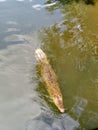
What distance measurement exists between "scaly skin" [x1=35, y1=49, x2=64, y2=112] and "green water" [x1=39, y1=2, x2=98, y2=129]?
0.67 ft

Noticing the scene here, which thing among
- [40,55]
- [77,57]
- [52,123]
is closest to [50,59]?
[40,55]

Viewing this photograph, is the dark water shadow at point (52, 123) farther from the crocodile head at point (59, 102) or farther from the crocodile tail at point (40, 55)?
the crocodile tail at point (40, 55)

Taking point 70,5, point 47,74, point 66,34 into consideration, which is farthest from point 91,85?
point 70,5

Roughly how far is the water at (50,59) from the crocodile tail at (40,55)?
0.20m

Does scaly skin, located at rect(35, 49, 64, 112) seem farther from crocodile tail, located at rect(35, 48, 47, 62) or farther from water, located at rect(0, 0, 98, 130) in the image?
water, located at rect(0, 0, 98, 130)

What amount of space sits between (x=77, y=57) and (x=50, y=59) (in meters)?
0.95

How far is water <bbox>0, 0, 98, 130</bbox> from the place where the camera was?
7465mm

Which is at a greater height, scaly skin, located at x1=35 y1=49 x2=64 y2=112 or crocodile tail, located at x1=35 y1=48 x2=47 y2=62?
crocodile tail, located at x1=35 y1=48 x2=47 y2=62

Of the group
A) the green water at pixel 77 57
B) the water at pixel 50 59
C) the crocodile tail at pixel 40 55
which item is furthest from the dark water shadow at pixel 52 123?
the crocodile tail at pixel 40 55

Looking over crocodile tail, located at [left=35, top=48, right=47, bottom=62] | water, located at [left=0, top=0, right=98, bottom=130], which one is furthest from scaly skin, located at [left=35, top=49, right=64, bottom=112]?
water, located at [left=0, top=0, right=98, bottom=130]

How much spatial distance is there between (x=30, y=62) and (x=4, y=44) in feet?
4.93

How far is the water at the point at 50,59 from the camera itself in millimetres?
7465

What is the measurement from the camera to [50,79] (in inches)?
337

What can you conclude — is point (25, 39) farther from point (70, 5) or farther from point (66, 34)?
point (70, 5)
